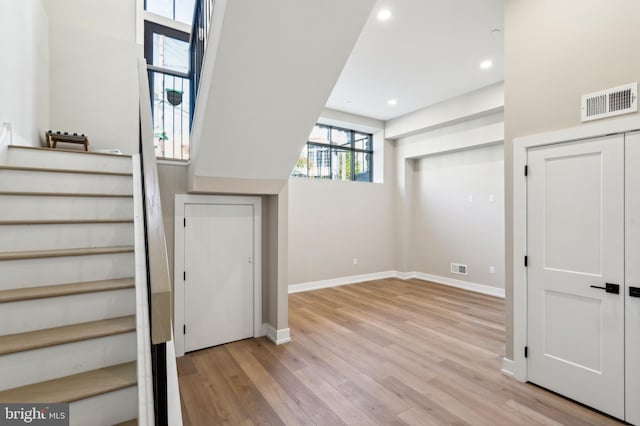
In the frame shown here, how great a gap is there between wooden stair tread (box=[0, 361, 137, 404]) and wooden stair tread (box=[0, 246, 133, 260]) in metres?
0.72

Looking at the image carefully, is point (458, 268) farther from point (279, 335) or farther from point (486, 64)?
point (279, 335)

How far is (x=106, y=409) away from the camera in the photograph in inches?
56.5

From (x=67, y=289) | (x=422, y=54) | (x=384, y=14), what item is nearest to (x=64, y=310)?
(x=67, y=289)

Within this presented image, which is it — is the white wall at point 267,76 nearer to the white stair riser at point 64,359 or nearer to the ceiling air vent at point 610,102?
the white stair riser at point 64,359

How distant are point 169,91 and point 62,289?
10.5 feet

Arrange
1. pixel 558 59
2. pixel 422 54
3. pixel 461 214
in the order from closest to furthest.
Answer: pixel 558 59 → pixel 422 54 → pixel 461 214

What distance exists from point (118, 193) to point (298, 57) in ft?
6.03

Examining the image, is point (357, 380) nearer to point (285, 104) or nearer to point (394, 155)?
point (285, 104)

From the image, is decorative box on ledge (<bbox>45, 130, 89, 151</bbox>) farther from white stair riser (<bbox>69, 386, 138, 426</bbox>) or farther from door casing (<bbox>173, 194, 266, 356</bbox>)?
A: white stair riser (<bbox>69, 386, 138, 426</bbox>)

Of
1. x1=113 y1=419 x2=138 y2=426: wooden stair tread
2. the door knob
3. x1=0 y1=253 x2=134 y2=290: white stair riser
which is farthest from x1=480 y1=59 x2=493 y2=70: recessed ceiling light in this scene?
x1=113 y1=419 x2=138 y2=426: wooden stair tread

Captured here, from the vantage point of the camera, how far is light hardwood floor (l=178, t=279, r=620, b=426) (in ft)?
7.15

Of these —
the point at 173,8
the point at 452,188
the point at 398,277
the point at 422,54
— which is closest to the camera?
the point at 422,54

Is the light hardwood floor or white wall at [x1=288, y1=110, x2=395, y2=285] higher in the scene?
white wall at [x1=288, y1=110, x2=395, y2=285]

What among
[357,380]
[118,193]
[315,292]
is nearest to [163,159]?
[118,193]
